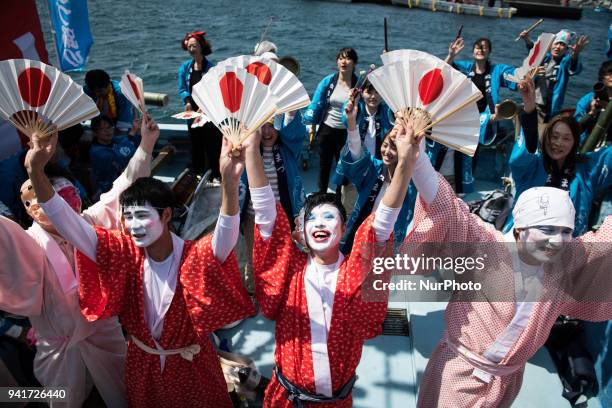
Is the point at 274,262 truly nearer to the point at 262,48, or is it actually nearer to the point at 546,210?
the point at 546,210

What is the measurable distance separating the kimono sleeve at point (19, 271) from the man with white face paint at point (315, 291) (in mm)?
1020

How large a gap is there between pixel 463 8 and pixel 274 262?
36.7 meters

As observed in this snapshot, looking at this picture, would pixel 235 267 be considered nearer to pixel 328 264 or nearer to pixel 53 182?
pixel 328 264

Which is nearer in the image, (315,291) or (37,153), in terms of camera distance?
(37,153)

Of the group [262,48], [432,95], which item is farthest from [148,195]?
[262,48]

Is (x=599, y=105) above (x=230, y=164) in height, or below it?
below

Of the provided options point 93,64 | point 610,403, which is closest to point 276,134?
point 610,403

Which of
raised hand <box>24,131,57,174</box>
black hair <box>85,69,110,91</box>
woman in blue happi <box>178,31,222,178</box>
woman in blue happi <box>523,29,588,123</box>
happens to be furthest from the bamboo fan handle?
woman in blue happi <box>523,29,588,123</box>

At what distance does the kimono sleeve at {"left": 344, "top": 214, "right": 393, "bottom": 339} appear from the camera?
1.94 m

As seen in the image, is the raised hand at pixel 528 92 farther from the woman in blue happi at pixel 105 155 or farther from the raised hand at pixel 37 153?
the woman in blue happi at pixel 105 155

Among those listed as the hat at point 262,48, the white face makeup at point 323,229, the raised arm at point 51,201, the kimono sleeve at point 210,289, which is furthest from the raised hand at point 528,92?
the raised arm at point 51,201

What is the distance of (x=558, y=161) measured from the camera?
2.90m

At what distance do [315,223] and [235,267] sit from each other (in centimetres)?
39

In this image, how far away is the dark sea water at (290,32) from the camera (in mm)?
18312
